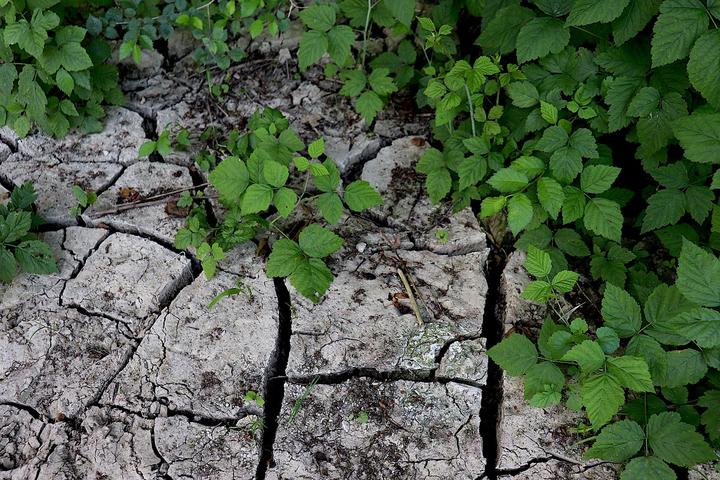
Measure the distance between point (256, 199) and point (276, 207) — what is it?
146 mm

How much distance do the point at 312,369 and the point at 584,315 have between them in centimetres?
97

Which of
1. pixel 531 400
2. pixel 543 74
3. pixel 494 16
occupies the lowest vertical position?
pixel 531 400

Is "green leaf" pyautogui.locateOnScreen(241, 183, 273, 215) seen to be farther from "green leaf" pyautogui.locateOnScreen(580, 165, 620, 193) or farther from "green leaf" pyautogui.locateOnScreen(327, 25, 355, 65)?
"green leaf" pyautogui.locateOnScreen(580, 165, 620, 193)

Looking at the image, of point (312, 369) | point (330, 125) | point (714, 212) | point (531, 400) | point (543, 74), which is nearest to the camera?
point (531, 400)

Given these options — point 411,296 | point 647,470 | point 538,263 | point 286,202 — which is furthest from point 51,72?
point 647,470

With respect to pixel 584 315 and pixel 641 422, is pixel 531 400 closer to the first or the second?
pixel 641 422

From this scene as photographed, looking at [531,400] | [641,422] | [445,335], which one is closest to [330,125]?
[445,335]

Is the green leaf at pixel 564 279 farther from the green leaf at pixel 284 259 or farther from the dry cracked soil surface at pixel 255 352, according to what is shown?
the green leaf at pixel 284 259

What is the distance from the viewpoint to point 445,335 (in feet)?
6.96

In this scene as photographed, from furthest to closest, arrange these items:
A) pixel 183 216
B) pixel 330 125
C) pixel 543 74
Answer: pixel 330 125
pixel 183 216
pixel 543 74

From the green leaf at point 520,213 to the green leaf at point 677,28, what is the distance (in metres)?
0.57

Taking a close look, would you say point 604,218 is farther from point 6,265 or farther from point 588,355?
point 6,265

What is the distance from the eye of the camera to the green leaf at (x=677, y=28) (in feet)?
5.89

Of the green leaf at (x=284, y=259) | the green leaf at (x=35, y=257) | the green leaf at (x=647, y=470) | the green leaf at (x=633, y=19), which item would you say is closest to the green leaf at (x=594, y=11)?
the green leaf at (x=633, y=19)
